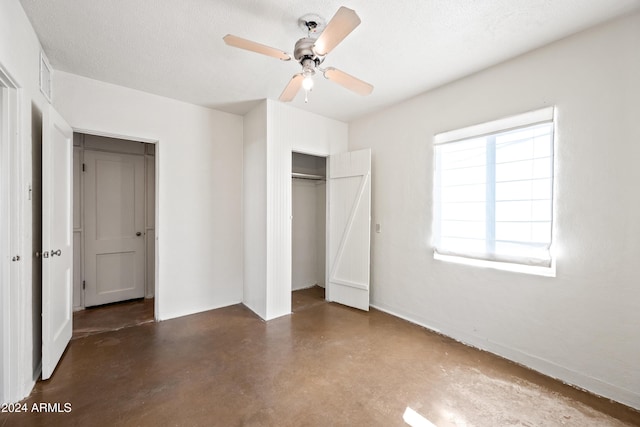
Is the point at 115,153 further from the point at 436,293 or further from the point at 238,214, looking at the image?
the point at 436,293

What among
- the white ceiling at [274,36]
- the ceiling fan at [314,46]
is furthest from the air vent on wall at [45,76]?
the ceiling fan at [314,46]

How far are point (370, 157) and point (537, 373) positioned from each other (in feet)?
8.78

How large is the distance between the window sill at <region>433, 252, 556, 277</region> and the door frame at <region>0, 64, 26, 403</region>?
3459mm

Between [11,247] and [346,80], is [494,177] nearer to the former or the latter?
[346,80]

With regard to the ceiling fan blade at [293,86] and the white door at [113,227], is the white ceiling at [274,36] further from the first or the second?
the white door at [113,227]

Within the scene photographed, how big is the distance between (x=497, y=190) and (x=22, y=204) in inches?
146

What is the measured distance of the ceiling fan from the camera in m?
1.43

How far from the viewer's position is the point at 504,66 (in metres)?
2.41

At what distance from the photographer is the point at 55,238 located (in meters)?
2.20

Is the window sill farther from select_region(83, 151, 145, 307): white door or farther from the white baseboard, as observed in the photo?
select_region(83, 151, 145, 307): white door

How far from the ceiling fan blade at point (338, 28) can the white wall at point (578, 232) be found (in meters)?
1.79

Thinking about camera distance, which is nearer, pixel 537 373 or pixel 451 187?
pixel 537 373

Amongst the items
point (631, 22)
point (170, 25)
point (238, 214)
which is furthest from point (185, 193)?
point (631, 22)

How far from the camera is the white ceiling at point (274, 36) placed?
1755 millimetres
